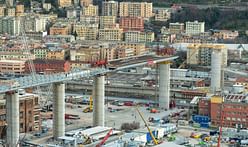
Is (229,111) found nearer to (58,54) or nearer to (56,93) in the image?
(56,93)

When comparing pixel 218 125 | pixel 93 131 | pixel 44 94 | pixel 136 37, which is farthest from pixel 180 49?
pixel 93 131

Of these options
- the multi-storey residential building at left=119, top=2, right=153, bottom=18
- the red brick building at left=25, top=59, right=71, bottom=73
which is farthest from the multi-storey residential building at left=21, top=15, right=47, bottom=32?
the red brick building at left=25, top=59, right=71, bottom=73

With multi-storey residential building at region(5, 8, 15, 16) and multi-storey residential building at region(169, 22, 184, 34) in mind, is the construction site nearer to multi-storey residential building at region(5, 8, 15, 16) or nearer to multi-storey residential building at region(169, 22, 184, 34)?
multi-storey residential building at region(169, 22, 184, 34)

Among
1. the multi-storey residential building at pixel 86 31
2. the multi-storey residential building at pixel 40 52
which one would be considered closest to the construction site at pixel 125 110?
the multi-storey residential building at pixel 40 52

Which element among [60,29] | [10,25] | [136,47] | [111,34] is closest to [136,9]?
[111,34]

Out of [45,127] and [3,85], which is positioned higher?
[3,85]

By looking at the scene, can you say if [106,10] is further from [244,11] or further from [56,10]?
[244,11]

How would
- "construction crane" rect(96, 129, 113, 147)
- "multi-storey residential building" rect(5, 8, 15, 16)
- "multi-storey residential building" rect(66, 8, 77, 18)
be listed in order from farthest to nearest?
"multi-storey residential building" rect(66, 8, 77, 18)
"multi-storey residential building" rect(5, 8, 15, 16)
"construction crane" rect(96, 129, 113, 147)
